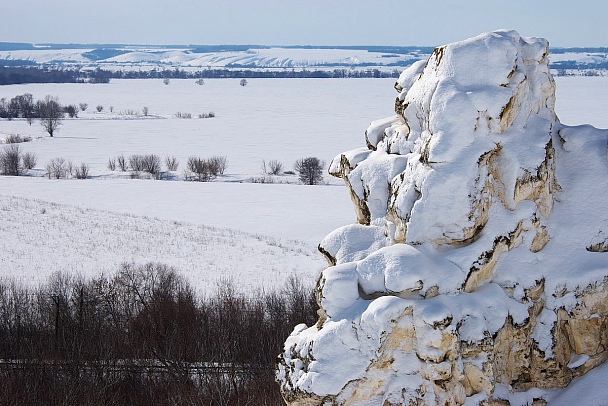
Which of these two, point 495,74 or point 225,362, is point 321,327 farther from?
point 225,362

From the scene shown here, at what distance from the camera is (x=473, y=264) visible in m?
8.05

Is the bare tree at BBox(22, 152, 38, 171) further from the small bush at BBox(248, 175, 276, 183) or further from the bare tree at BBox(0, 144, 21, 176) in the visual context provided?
the small bush at BBox(248, 175, 276, 183)

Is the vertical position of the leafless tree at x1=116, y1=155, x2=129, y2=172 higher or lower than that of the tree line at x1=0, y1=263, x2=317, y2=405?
lower

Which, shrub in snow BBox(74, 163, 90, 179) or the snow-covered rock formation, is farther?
shrub in snow BBox(74, 163, 90, 179)

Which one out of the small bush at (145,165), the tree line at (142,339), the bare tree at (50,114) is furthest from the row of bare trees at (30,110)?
the tree line at (142,339)

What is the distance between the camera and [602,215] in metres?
8.59

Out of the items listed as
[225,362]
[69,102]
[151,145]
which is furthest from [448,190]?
[69,102]

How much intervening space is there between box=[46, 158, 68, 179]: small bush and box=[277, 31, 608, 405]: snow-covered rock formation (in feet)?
183

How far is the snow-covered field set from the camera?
110ft

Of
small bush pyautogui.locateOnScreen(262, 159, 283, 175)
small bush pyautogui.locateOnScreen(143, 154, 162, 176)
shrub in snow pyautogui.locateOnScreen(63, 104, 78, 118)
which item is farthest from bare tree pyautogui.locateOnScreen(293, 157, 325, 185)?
shrub in snow pyautogui.locateOnScreen(63, 104, 78, 118)

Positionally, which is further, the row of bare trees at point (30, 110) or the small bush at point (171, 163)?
the row of bare trees at point (30, 110)

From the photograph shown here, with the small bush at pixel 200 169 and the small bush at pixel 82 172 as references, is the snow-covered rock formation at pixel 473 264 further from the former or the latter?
the small bush at pixel 82 172

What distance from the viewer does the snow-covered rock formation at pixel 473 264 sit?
302 inches

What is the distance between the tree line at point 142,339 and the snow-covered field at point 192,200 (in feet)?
11.6
